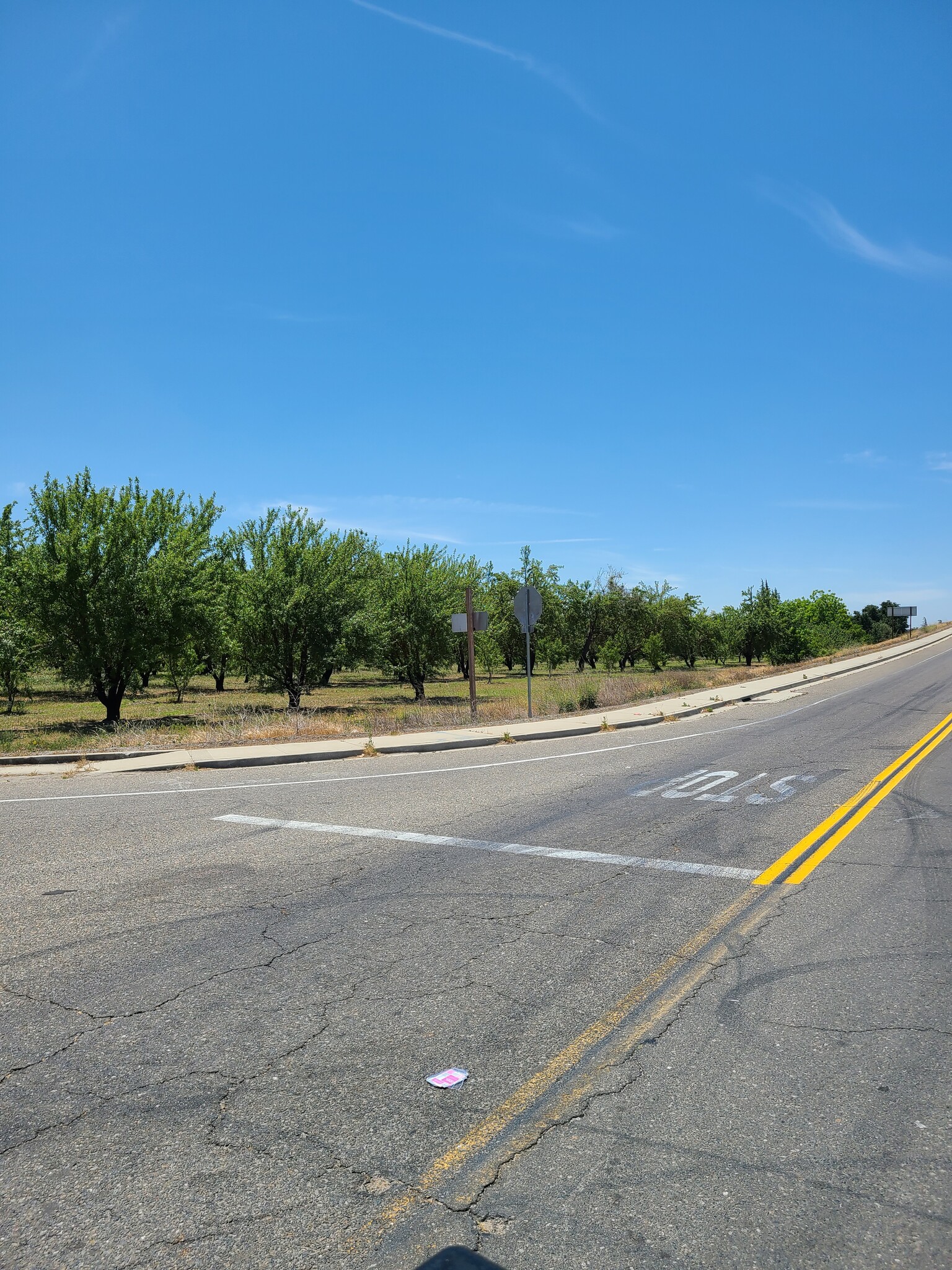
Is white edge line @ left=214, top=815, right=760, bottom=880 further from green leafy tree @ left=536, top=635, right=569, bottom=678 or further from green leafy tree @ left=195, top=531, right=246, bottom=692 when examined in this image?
green leafy tree @ left=536, top=635, right=569, bottom=678

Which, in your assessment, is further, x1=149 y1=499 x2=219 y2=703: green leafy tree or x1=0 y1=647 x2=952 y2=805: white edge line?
x1=149 y1=499 x2=219 y2=703: green leafy tree

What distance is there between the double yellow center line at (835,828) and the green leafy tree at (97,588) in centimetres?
2185

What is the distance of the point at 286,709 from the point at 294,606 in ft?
14.0

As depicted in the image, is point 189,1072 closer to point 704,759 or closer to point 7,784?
point 7,784

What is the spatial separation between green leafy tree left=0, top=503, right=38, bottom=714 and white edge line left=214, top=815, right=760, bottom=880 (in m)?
19.9

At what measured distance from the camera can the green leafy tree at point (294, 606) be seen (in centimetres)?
2938

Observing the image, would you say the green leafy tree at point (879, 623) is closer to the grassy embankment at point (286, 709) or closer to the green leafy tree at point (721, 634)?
the green leafy tree at point (721, 634)

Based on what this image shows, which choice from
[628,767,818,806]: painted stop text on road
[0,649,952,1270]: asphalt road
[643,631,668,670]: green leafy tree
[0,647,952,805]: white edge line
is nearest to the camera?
[0,649,952,1270]: asphalt road

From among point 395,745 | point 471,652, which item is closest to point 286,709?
point 471,652

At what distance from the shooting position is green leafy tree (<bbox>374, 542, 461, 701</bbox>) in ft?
120

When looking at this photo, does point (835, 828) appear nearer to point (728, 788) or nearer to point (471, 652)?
point (728, 788)

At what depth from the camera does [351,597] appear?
30.8m

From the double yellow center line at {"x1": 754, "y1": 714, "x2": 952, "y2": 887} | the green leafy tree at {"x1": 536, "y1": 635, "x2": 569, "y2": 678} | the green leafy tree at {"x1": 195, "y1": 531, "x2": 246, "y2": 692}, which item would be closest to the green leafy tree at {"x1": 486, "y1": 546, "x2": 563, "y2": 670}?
the green leafy tree at {"x1": 536, "y1": 635, "x2": 569, "y2": 678}

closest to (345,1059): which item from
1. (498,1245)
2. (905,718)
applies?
(498,1245)
